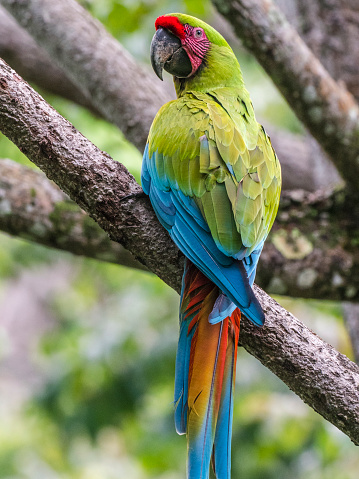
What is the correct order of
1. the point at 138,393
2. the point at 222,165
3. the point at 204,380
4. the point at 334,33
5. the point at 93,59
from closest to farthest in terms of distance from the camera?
the point at 204,380 < the point at 222,165 < the point at 93,59 < the point at 334,33 < the point at 138,393

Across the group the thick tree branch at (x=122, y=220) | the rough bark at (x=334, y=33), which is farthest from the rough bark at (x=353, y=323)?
the thick tree branch at (x=122, y=220)

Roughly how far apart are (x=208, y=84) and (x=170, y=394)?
8.40 ft

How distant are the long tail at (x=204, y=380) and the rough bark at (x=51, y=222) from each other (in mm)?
821

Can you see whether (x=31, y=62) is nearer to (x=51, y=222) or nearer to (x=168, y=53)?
(x=51, y=222)

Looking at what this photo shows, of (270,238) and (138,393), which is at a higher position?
(270,238)

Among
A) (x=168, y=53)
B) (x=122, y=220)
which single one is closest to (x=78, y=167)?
(x=122, y=220)

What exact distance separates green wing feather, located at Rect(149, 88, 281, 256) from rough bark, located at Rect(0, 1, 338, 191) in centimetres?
87

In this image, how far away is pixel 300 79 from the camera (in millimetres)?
2182

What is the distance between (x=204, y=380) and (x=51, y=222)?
42.2 inches

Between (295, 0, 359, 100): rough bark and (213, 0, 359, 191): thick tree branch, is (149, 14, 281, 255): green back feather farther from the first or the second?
(295, 0, 359, 100): rough bark

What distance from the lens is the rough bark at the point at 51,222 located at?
2148 millimetres

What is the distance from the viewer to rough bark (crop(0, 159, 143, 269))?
215 centimetres

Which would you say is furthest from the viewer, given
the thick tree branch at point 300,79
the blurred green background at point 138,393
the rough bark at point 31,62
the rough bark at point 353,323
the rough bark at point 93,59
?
the rough bark at point 31,62

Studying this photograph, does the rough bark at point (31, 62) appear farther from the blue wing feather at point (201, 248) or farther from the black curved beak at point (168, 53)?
the blue wing feather at point (201, 248)
